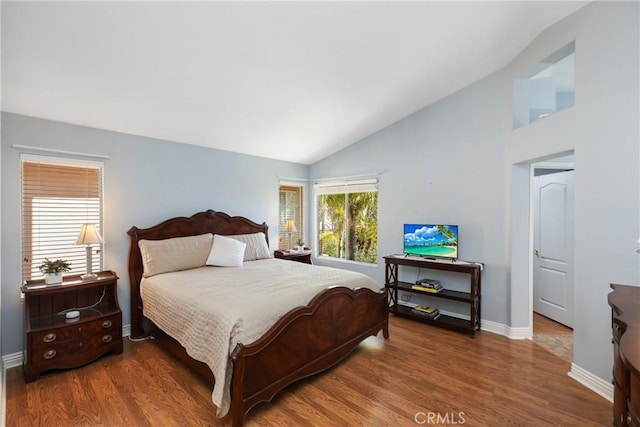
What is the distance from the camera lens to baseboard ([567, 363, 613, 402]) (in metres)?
2.15

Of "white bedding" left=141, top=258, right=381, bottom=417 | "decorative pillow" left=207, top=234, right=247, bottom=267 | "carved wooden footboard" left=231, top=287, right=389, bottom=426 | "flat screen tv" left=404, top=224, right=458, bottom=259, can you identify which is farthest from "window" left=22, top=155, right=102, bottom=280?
"flat screen tv" left=404, top=224, right=458, bottom=259

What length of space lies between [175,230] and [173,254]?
0.45 meters

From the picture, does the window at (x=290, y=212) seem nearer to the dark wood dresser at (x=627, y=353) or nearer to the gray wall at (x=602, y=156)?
the gray wall at (x=602, y=156)

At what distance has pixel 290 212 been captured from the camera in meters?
5.26

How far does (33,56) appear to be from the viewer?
2.05 m

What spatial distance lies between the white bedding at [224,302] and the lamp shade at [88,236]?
62 centimetres

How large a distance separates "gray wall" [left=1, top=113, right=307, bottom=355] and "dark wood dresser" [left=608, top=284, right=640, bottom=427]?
12.8 feet

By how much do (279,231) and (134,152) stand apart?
7.99 feet

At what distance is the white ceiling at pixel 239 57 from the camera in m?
1.94

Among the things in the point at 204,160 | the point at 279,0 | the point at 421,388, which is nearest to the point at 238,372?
the point at 421,388

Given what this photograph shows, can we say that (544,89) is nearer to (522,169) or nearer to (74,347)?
(522,169)

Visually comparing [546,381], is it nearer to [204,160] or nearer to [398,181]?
[398,181]

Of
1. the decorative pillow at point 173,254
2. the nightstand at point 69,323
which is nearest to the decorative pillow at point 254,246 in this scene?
the decorative pillow at point 173,254

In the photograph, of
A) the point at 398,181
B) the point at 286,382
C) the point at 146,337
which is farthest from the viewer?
the point at 398,181
